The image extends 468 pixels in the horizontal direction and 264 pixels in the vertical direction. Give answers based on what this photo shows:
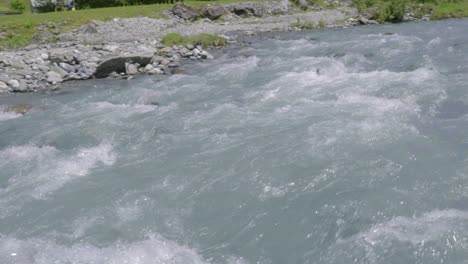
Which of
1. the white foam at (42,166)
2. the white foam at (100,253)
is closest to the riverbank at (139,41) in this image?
the white foam at (42,166)

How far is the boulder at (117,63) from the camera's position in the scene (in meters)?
19.3

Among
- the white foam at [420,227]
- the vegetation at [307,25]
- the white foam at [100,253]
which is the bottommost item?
the vegetation at [307,25]

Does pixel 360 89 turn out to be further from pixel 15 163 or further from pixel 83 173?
pixel 15 163

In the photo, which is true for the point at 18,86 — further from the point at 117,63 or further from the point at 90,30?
the point at 90,30

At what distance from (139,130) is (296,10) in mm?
27318

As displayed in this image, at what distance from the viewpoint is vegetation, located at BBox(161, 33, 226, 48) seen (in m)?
24.1

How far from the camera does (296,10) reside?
37.1 metres

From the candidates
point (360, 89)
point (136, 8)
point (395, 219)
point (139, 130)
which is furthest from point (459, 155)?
point (136, 8)

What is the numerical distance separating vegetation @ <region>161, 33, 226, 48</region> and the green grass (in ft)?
49.2

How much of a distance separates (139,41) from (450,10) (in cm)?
2085

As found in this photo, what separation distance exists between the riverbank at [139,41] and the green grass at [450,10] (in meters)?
1.87

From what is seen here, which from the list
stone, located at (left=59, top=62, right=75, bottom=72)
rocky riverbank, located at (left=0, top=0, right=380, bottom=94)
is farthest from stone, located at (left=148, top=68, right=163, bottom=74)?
stone, located at (left=59, top=62, right=75, bottom=72)

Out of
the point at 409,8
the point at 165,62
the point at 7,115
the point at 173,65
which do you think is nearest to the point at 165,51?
the point at 165,62

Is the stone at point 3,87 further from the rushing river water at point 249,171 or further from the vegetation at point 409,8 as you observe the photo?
the vegetation at point 409,8
